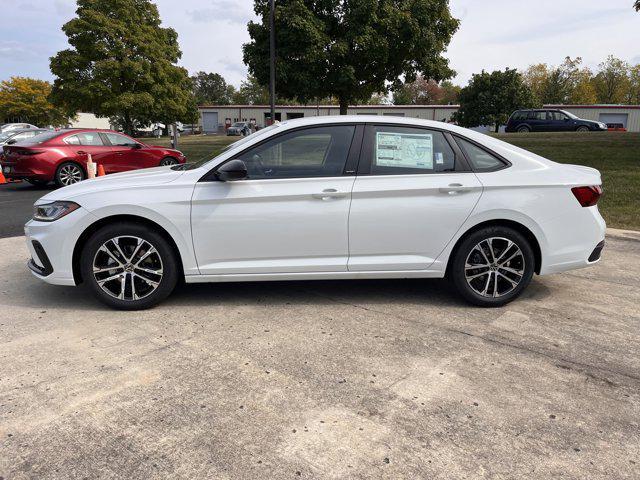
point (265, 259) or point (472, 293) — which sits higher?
point (265, 259)

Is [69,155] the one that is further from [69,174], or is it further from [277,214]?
[277,214]

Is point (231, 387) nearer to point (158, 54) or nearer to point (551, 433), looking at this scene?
point (551, 433)

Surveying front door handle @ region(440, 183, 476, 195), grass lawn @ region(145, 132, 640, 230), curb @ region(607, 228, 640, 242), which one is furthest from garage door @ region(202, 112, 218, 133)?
front door handle @ region(440, 183, 476, 195)

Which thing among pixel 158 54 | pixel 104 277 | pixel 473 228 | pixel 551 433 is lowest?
pixel 551 433

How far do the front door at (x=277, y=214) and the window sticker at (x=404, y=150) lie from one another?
267 millimetres

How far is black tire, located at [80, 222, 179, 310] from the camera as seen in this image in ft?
13.5

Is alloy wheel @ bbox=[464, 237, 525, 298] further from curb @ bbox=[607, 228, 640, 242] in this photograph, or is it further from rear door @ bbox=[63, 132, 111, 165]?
rear door @ bbox=[63, 132, 111, 165]

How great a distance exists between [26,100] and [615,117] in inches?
2498

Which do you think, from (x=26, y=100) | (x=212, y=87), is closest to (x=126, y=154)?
(x=26, y=100)

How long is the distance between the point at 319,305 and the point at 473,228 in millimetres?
1477

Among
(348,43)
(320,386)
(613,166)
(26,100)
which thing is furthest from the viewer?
(26,100)

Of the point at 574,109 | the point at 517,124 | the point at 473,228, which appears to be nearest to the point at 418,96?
the point at 574,109

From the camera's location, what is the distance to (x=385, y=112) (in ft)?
177

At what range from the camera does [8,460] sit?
239 centimetres
